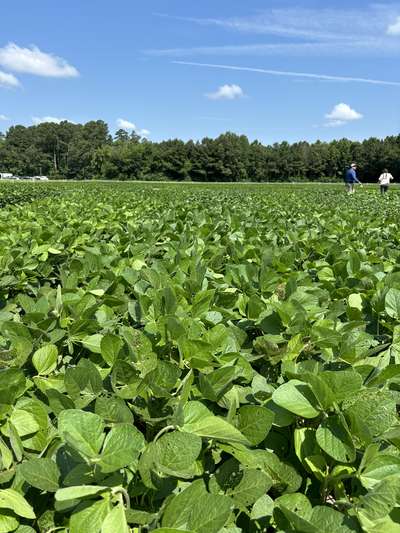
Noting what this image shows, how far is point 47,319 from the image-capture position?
1602 millimetres

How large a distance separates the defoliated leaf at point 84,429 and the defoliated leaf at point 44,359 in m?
0.46

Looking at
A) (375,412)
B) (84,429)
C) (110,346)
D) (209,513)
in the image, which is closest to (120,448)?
(84,429)

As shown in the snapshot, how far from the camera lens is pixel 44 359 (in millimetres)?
1420

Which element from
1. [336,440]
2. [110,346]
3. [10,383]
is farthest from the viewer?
[110,346]

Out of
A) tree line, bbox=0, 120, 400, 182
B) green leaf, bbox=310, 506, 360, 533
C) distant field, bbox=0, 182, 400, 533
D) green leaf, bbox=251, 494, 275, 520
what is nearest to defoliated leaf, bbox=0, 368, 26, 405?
distant field, bbox=0, 182, 400, 533

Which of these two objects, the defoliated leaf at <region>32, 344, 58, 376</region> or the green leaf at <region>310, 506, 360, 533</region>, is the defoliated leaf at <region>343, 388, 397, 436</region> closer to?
the green leaf at <region>310, 506, 360, 533</region>

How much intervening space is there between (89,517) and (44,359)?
606 millimetres

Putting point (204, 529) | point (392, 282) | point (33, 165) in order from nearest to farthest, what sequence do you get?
point (204, 529)
point (392, 282)
point (33, 165)

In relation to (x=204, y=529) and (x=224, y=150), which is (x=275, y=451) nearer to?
(x=204, y=529)

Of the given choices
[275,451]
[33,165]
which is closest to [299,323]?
[275,451]

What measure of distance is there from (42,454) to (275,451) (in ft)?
1.78

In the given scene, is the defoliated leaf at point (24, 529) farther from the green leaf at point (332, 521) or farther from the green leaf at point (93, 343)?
the green leaf at point (93, 343)

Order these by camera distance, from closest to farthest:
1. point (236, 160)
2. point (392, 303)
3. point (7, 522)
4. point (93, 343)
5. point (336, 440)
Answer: point (7, 522) < point (336, 440) < point (93, 343) < point (392, 303) < point (236, 160)

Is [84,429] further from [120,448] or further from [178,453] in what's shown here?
[178,453]
